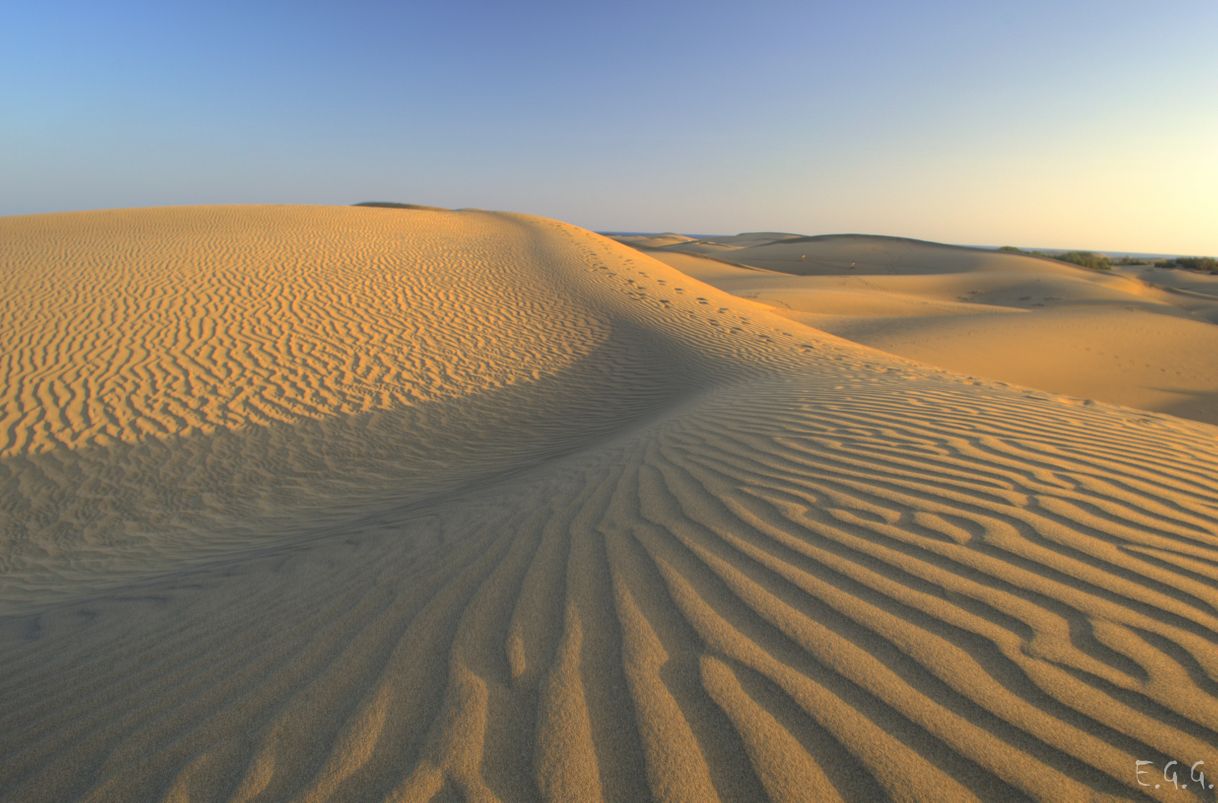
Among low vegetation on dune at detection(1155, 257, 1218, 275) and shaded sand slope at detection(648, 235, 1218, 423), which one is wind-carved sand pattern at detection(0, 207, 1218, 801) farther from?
low vegetation on dune at detection(1155, 257, 1218, 275)

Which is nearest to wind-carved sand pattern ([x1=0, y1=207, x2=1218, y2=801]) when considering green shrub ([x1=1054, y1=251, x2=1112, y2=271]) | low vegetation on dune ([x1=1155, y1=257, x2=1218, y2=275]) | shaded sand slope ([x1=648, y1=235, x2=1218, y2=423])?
shaded sand slope ([x1=648, y1=235, x2=1218, y2=423])

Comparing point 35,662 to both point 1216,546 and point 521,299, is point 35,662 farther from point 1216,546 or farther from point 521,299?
point 521,299

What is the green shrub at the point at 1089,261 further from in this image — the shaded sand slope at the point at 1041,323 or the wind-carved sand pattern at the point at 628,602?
A: the wind-carved sand pattern at the point at 628,602

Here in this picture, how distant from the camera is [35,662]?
2518 mm

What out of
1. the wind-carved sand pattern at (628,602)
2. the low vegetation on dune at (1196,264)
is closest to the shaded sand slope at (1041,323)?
the low vegetation on dune at (1196,264)

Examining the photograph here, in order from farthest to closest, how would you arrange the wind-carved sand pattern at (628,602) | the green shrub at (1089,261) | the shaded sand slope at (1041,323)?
the green shrub at (1089,261)
the shaded sand slope at (1041,323)
the wind-carved sand pattern at (628,602)

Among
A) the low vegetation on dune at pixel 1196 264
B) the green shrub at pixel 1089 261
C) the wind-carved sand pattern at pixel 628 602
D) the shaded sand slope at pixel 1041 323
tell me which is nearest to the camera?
the wind-carved sand pattern at pixel 628 602

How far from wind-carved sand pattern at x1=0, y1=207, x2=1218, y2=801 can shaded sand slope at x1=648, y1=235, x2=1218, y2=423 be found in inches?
232

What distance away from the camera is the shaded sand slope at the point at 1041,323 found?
10023mm

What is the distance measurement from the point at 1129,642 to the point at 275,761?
249 centimetres

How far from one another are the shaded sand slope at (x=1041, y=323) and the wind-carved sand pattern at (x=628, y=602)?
589 centimetres

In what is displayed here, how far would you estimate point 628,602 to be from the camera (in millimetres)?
2160

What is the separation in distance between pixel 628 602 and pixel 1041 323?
15.8 metres

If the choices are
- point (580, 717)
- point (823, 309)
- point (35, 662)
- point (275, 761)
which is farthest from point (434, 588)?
point (823, 309)
